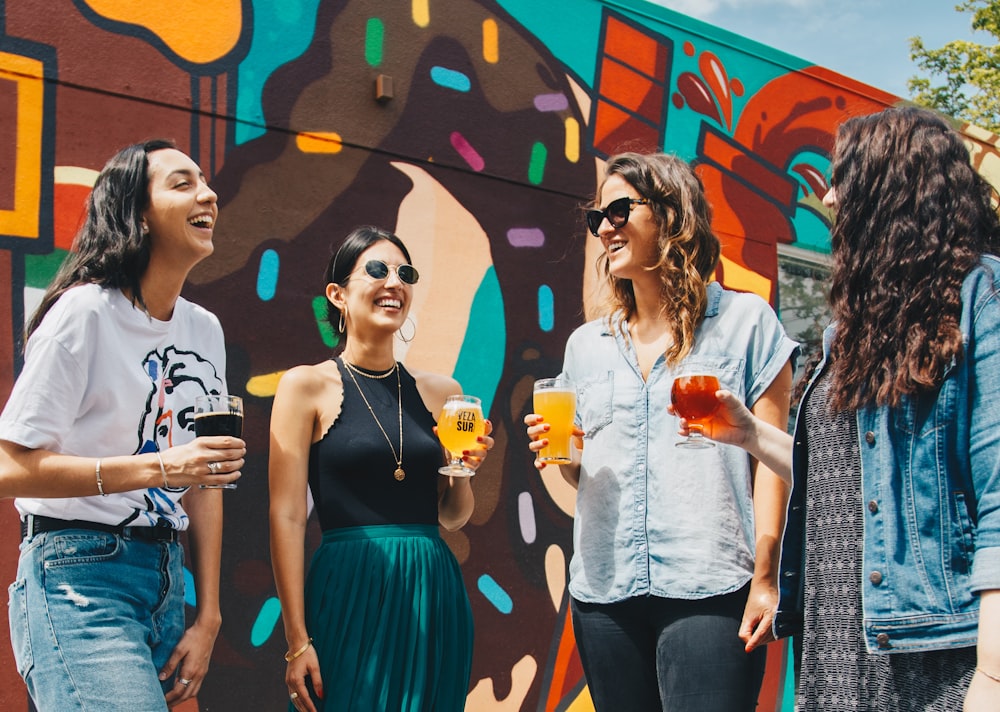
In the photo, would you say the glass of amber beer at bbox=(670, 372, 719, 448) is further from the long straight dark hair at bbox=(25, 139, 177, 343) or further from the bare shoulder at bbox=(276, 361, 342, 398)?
the long straight dark hair at bbox=(25, 139, 177, 343)

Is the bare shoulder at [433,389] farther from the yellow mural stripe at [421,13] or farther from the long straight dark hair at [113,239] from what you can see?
the yellow mural stripe at [421,13]

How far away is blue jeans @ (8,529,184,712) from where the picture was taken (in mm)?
2148

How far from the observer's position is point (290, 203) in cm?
429

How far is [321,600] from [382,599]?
0.18 metres

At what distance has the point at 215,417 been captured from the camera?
7.56 ft

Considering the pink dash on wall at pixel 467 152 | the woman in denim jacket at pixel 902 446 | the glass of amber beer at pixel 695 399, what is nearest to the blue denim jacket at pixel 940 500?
the woman in denim jacket at pixel 902 446

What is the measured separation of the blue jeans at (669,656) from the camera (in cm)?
236

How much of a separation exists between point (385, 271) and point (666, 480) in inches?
44.8

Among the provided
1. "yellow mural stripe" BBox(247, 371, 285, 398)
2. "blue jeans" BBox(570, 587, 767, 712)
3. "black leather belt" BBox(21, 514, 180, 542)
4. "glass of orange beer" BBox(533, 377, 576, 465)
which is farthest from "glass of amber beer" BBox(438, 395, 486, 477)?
"yellow mural stripe" BBox(247, 371, 285, 398)

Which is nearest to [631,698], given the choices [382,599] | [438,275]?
[382,599]

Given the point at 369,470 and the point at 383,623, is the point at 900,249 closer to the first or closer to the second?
the point at 369,470

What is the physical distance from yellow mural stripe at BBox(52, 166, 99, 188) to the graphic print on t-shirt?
158cm

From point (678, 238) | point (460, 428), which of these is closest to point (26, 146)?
point (460, 428)

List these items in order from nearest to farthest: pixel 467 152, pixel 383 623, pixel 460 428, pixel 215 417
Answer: pixel 215 417 → pixel 383 623 → pixel 460 428 → pixel 467 152
